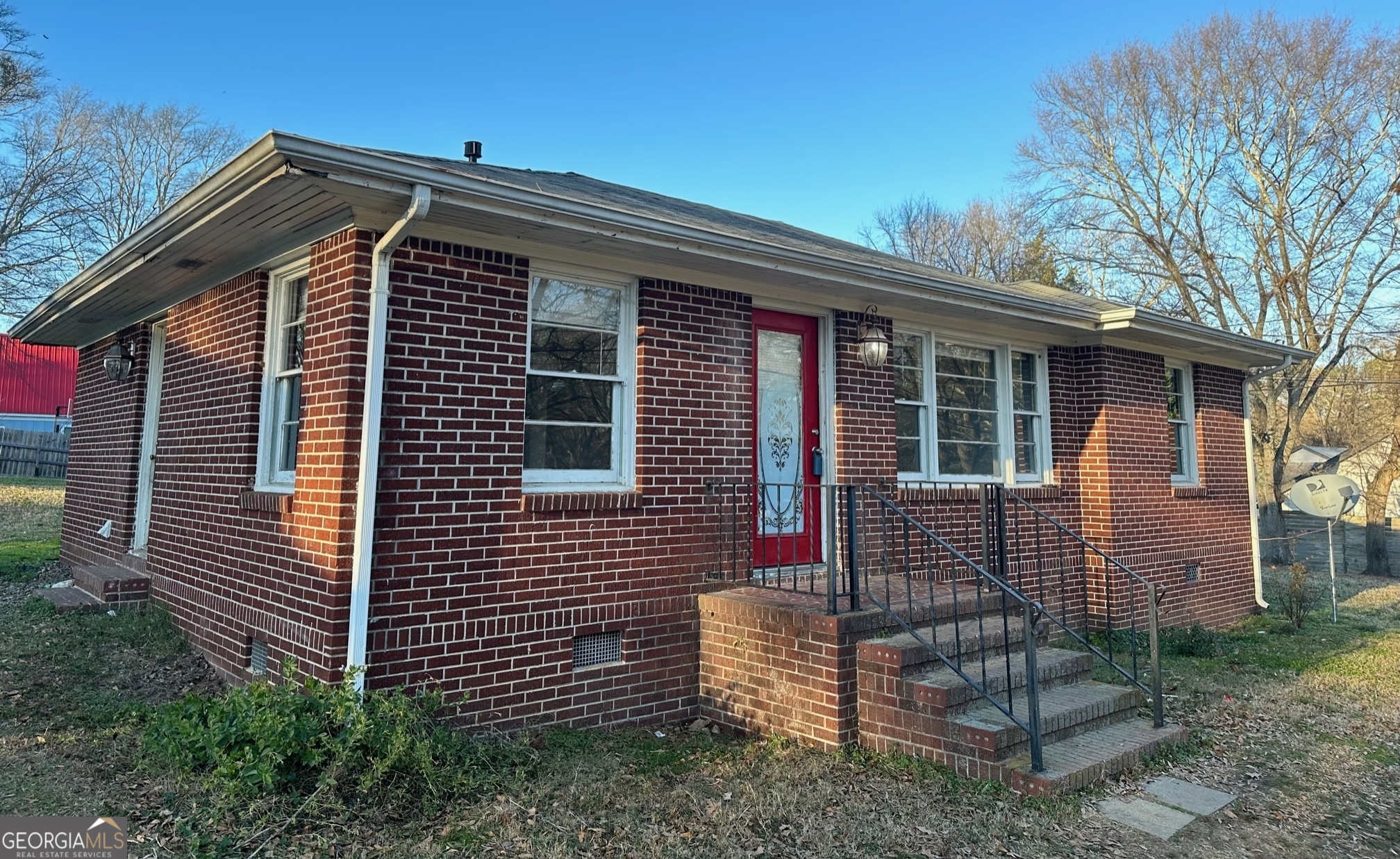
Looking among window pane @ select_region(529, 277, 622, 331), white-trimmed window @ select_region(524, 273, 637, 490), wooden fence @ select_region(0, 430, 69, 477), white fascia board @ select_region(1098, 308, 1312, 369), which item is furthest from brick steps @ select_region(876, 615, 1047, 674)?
wooden fence @ select_region(0, 430, 69, 477)

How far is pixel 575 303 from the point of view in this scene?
5.33 meters

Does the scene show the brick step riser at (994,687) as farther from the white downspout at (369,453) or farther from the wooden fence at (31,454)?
the wooden fence at (31,454)

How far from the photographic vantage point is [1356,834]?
151 inches

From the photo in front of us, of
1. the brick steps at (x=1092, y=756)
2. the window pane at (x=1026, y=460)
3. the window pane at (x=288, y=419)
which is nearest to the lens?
the brick steps at (x=1092, y=756)

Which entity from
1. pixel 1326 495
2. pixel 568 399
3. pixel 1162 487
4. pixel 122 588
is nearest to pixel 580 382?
pixel 568 399

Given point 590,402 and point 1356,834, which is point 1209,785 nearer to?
point 1356,834

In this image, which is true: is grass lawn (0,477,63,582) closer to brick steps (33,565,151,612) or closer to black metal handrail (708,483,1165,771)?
brick steps (33,565,151,612)

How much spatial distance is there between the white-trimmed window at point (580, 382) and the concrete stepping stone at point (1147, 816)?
3.26m

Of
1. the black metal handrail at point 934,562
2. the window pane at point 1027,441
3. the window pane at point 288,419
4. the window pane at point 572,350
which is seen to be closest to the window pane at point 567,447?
the window pane at point 572,350

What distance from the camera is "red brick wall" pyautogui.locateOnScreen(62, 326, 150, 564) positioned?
7.84 meters

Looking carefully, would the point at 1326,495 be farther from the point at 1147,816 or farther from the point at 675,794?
the point at 675,794

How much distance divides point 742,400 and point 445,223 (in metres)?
2.43

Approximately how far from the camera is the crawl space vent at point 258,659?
16.7 ft

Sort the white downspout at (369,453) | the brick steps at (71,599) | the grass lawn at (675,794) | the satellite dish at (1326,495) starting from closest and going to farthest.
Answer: the grass lawn at (675,794)
the white downspout at (369,453)
the brick steps at (71,599)
the satellite dish at (1326,495)
